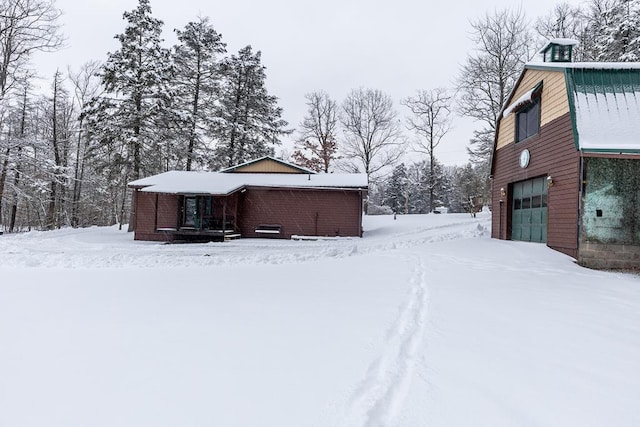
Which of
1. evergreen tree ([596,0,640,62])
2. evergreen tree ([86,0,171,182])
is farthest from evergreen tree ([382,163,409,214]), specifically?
evergreen tree ([86,0,171,182])

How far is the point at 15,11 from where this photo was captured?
1509 cm

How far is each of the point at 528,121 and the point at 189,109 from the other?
21077 millimetres

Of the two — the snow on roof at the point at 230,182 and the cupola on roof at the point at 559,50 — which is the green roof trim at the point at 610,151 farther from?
the snow on roof at the point at 230,182

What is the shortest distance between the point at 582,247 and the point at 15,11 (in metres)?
24.1

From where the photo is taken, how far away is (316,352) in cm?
289

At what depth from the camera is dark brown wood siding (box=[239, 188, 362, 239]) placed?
55.6ft

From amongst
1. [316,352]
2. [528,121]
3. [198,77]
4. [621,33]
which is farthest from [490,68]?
[316,352]

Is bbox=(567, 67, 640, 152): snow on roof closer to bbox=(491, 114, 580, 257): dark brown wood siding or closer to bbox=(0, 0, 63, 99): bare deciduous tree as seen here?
→ bbox=(491, 114, 580, 257): dark brown wood siding

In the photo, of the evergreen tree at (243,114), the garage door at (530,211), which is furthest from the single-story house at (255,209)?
the evergreen tree at (243,114)

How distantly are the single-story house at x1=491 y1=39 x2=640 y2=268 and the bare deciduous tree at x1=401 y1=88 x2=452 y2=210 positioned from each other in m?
21.3

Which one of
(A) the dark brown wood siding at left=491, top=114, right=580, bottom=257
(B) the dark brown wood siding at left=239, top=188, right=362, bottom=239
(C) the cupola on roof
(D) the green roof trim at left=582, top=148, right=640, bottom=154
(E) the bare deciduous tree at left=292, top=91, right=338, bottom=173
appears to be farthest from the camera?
(E) the bare deciduous tree at left=292, top=91, right=338, bottom=173

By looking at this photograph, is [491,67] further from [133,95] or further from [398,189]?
[133,95]

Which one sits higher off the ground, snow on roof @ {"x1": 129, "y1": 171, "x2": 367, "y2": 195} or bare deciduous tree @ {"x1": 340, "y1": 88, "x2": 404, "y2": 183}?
bare deciduous tree @ {"x1": 340, "y1": 88, "x2": 404, "y2": 183}

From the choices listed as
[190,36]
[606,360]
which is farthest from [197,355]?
[190,36]
